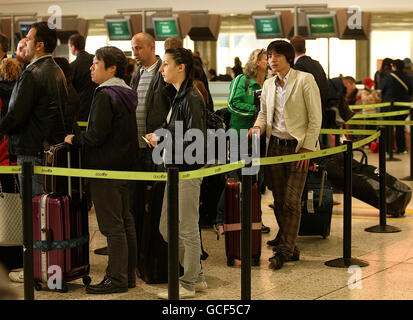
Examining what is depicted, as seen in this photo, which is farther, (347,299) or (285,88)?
(285,88)

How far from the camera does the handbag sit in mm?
5410

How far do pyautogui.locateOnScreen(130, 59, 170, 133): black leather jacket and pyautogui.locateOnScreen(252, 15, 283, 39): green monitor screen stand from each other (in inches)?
475

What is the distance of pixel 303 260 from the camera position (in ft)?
20.1

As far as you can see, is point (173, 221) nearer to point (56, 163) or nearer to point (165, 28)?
point (56, 163)

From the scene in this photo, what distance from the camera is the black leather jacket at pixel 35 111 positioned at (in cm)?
532

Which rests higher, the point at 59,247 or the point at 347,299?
the point at 59,247

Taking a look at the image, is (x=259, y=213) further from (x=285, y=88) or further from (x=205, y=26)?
(x=205, y=26)

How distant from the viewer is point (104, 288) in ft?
16.8

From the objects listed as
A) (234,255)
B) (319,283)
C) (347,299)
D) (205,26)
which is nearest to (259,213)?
(234,255)

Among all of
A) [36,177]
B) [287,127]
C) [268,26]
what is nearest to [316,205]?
[287,127]

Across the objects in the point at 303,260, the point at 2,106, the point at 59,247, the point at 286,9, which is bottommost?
the point at 303,260

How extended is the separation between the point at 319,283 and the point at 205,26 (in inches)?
515

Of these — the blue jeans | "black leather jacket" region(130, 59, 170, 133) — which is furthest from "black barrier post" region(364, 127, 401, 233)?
the blue jeans

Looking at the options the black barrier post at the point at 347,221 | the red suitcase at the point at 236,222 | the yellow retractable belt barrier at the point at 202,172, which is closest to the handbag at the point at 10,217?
the yellow retractable belt barrier at the point at 202,172
